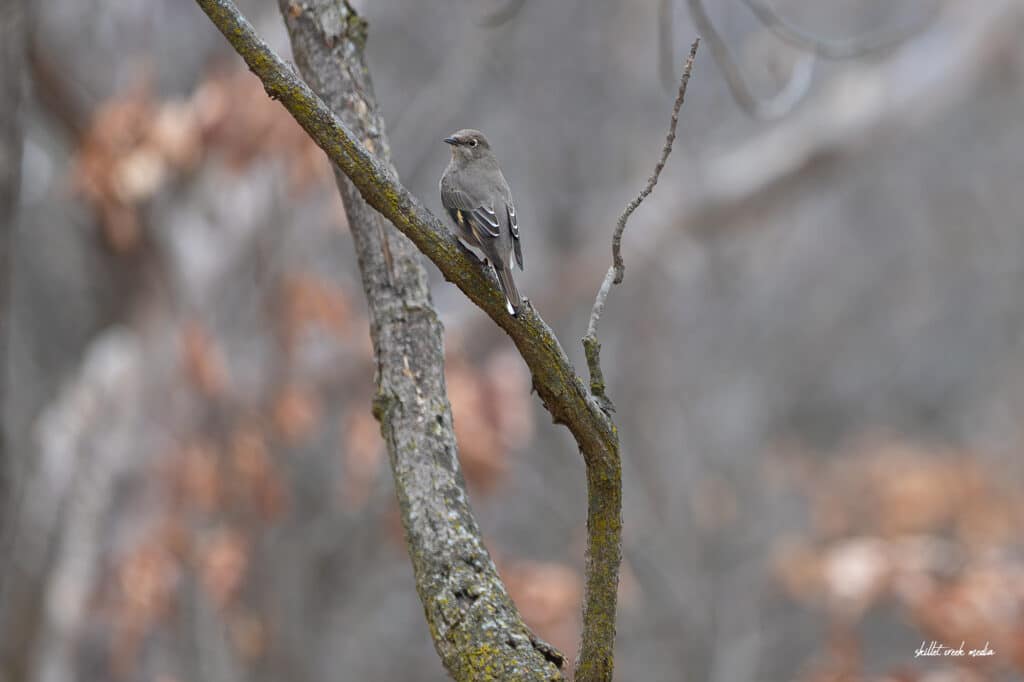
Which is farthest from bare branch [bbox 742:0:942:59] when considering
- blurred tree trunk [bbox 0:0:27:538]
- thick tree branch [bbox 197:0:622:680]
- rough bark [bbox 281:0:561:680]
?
blurred tree trunk [bbox 0:0:27:538]

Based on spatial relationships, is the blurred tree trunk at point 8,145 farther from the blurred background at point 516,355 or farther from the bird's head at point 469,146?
the bird's head at point 469,146

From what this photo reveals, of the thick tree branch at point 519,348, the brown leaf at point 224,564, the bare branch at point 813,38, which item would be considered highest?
the bare branch at point 813,38

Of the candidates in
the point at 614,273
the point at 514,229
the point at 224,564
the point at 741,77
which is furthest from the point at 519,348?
the point at 224,564

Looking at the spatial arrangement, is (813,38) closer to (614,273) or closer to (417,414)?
(614,273)

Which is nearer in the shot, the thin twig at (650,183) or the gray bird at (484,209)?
the thin twig at (650,183)

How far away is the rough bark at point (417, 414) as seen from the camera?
7.38ft

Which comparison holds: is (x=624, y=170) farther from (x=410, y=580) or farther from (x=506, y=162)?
(x=410, y=580)

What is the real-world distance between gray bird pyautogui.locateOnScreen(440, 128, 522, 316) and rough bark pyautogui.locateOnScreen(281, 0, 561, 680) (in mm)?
228

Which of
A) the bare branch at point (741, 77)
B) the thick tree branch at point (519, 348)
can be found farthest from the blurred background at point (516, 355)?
the thick tree branch at point (519, 348)

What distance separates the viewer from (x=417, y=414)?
8.33 feet

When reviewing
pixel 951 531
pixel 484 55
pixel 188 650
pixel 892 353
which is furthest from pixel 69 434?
pixel 892 353

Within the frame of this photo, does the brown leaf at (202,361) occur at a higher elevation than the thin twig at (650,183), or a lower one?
higher

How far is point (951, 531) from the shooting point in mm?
13516

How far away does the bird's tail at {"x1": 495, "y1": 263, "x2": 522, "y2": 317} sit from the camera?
2.26 metres
